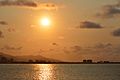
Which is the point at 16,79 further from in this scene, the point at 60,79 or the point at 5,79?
the point at 60,79

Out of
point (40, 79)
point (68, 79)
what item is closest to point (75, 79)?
point (68, 79)

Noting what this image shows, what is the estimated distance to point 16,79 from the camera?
14625 cm

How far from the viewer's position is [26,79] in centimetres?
14388

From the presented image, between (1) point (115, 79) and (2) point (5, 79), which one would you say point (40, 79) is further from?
(1) point (115, 79)

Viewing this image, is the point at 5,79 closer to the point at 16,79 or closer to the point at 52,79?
the point at 16,79

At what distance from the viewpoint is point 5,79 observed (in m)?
143

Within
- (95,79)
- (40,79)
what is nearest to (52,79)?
(40,79)

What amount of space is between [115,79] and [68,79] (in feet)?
49.1

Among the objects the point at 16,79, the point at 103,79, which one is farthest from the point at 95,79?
the point at 16,79

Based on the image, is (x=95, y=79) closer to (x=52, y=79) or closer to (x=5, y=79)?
(x=52, y=79)

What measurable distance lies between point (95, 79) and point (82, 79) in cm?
477

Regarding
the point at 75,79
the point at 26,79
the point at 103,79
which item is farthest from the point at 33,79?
the point at 103,79

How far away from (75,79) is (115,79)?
501 inches

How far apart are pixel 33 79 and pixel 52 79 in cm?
674
